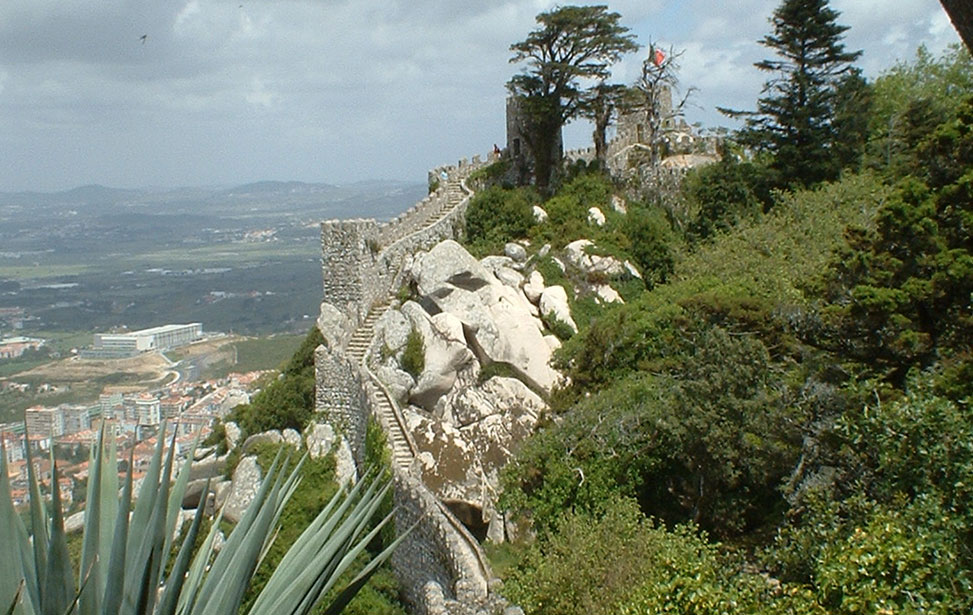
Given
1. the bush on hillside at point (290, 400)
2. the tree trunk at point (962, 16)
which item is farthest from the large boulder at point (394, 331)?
the tree trunk at point (962, 16)

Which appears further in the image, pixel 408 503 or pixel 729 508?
pixel 408 503

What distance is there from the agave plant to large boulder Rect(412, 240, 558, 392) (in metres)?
14.5

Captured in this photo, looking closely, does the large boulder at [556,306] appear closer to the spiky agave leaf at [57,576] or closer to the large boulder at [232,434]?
the large boulder at [232,434]

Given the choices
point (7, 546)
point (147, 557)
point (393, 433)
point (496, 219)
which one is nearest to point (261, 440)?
point (393, 433)

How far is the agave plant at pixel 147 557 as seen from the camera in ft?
13.1

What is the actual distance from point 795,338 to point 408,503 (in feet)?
23.7

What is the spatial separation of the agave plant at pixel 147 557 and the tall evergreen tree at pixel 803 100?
2374cm

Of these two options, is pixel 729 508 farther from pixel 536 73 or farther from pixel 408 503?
pixel 536 73

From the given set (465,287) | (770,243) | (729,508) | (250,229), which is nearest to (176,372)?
(465,287)

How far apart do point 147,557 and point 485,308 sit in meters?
16.3

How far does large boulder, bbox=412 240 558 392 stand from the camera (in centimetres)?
1961

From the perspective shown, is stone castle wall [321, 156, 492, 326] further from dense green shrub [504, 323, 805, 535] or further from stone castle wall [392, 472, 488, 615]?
dense green shrub [504, 323, 805, 535]

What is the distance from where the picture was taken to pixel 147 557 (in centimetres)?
421

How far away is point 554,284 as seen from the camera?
22.4 m
